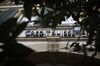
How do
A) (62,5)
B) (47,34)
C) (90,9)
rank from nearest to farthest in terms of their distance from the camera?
(90,9) < (62,5) < (47,34)

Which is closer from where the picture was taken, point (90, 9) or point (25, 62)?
point (25, 62)

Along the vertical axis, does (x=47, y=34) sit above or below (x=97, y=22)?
below

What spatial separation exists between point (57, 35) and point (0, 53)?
6774 mm

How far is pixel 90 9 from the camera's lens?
3.06 feet

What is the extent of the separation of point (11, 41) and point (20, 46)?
0.05ft

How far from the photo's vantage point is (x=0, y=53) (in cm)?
27

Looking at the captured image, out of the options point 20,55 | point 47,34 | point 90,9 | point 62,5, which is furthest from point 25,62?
point 47,34

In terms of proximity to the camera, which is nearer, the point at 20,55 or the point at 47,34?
the point at 20,55

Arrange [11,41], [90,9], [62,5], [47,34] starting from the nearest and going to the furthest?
[11,41], [90,9], [62,5], [47,34]

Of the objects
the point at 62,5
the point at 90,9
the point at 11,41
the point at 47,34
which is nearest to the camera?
the point at 11,41

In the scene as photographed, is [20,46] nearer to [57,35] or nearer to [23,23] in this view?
[23,23]

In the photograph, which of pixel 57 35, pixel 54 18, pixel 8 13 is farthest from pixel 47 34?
pixel 8 13

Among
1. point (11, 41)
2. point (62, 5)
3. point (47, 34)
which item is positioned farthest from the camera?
point (47, 34)

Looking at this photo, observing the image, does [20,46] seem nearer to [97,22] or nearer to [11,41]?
[11,41]
